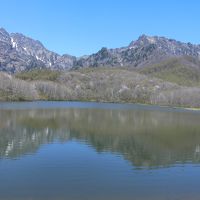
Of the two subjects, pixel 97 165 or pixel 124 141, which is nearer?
pixel 97 165

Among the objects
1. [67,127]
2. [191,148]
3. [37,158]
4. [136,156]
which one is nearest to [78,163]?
[37,158]

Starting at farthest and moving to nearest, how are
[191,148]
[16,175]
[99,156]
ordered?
[191,148]
[99,156]
[16,175]

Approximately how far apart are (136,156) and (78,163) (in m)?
12.3

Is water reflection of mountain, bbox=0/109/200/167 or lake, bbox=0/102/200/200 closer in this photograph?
lake, bbox=0/102/200/200

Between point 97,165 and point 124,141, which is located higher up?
point 124,141

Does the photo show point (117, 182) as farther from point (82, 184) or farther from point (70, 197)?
point (70, 197)

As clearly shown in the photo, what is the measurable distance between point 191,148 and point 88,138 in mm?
22910

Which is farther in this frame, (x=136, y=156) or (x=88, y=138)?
(x=88, y=138)

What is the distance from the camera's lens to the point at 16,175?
50.3 m

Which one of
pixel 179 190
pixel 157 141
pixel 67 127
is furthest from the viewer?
pixel 67 127

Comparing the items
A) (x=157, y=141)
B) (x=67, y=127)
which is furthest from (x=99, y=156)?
(x=67, y=127)

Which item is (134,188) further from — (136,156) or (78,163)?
(136,156)

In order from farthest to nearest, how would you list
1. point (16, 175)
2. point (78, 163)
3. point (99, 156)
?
1. point (99, 156)
2. point (78, 163)
3. point (16, 175)

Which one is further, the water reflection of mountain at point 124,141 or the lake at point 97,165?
the water reflection of mountain at point 124,141
